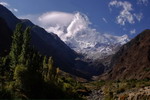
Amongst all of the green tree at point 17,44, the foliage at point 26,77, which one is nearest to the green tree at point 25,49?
the foliage at point 26,77

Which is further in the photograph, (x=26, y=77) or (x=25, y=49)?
(x=25, y=49)

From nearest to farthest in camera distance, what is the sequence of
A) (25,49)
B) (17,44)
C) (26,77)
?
(26,77) < (25,49) < (17,44)

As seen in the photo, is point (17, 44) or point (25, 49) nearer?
point (25, 49)

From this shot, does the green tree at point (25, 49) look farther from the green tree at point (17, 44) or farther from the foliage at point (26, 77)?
the green tree at point (17, 44)

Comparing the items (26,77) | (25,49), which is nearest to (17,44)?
(25,49)

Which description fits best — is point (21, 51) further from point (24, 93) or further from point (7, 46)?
point (7, 46)

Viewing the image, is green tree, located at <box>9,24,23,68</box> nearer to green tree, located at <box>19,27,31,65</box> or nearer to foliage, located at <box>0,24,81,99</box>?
foliage, located at <box>0,24,81,99</box>

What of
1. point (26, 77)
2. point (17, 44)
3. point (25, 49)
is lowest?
point (26, 77)

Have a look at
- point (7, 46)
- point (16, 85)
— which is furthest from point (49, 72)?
point (7, 46)

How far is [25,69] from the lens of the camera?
254 ft

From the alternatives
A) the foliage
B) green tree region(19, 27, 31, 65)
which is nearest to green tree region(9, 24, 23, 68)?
the foliage

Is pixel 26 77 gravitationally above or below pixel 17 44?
below

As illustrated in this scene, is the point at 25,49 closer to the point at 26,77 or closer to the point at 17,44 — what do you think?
the point at 17,44

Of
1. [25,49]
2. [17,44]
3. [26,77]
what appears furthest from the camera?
[17,44]
